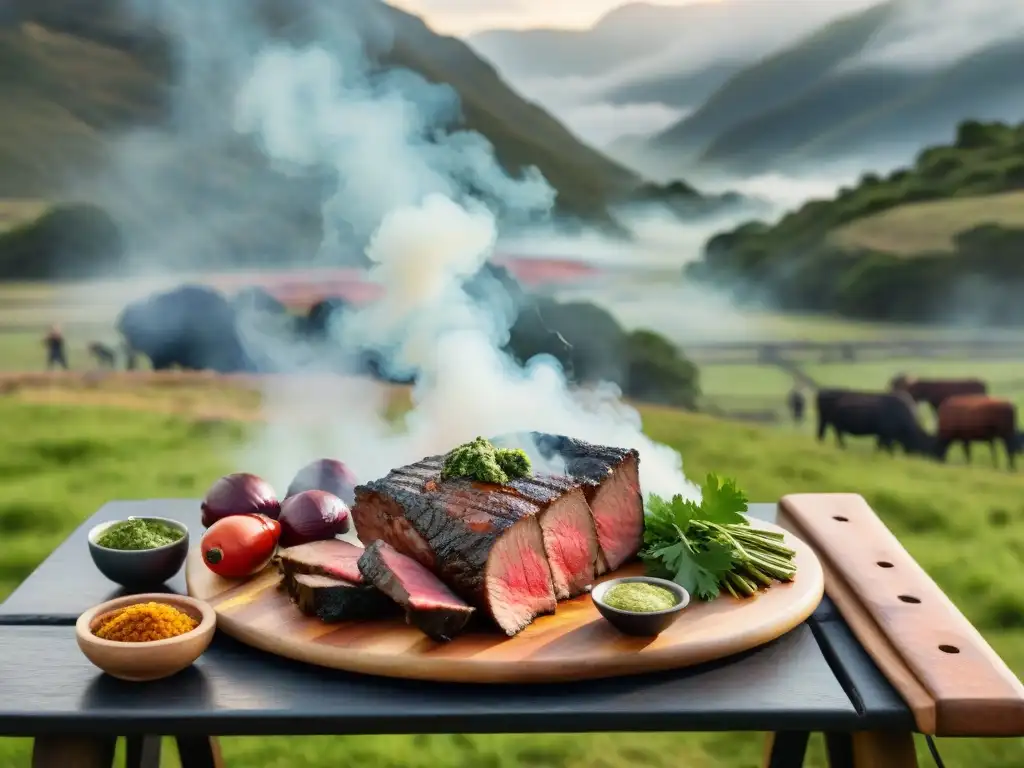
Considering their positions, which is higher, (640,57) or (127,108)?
(640,57)

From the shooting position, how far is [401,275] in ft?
12.9

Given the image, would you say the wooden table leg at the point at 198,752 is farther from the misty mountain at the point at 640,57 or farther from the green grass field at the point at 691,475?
the misty mountain at the point at 640,57

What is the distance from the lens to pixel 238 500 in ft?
9.53

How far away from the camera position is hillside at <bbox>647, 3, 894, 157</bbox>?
7.18 m

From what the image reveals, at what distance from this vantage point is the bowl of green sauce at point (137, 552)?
2568mm

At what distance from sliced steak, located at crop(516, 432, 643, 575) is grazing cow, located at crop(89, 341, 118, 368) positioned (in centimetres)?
540

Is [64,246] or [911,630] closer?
[911,630]

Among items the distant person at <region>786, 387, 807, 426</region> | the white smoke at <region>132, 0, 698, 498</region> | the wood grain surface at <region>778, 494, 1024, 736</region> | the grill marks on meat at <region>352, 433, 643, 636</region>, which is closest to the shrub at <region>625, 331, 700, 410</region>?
the white smoke at <region>132, 0, 698, 498</region>

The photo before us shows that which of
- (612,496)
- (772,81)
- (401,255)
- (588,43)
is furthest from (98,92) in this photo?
(612,496)

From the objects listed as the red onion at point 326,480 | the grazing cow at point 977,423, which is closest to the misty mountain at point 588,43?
the grazing cow at point 977,423

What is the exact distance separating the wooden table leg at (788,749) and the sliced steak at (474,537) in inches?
42.1

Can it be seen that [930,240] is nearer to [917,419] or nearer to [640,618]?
[917,419]

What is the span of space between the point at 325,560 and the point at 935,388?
5.83 metres

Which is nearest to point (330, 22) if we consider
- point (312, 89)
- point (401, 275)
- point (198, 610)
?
point (312, 89)
